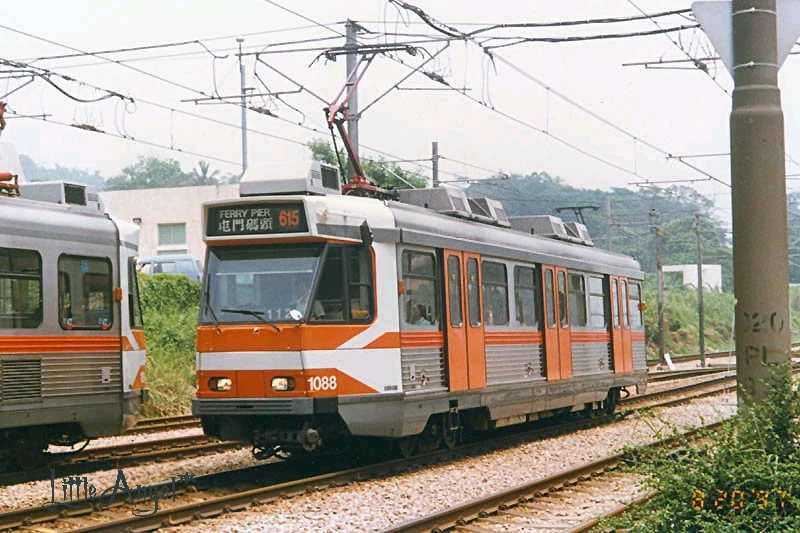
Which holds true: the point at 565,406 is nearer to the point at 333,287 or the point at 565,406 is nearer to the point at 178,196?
the point at 333,287

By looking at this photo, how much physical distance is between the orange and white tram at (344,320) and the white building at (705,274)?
197 ft

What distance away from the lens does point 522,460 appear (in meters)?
15.3

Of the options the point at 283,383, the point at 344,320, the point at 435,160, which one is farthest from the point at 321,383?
the point at 435,160

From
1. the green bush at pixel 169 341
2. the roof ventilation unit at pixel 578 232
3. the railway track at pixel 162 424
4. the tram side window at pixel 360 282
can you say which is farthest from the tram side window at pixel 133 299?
the roof ventilation unit at pixel 578 232

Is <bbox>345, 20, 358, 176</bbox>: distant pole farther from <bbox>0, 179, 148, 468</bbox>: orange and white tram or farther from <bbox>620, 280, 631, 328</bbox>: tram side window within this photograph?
<bbox>0, 179, 148, 468</bbox>: orange and white tram

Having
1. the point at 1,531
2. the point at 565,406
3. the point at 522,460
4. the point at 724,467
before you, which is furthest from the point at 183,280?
the point at 724,467

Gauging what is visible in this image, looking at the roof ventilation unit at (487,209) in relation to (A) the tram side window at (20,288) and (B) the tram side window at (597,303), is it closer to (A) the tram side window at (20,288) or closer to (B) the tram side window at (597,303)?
(B) the tram side window at (597,303)

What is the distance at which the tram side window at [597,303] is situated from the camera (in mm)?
20547

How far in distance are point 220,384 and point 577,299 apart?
830cm

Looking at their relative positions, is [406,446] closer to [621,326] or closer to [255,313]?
[255,313]

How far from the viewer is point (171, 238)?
57812 millimetres

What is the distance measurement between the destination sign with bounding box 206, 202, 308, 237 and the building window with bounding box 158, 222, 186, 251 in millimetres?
44624

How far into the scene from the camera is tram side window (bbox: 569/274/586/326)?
19.5 meters
